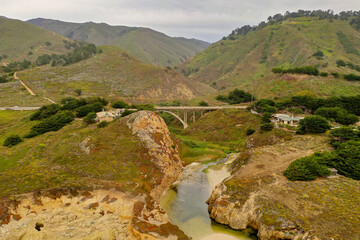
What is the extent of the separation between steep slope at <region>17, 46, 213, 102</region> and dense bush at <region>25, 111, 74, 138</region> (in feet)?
160

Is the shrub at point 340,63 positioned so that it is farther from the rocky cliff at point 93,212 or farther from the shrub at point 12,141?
the shrub at point 12,141

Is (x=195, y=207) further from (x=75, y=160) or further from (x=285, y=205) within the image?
(x=75, y=160)

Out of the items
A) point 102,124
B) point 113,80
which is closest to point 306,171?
point 102,124

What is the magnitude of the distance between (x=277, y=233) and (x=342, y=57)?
180874 millimetres

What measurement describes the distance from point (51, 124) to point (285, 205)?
186 feet

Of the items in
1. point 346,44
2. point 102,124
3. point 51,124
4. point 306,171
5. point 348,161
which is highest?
point 346,44

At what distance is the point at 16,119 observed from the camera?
74875mm

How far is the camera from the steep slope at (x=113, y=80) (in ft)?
420

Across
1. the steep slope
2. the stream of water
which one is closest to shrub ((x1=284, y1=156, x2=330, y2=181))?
the stream of water

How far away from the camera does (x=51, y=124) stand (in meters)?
62.5

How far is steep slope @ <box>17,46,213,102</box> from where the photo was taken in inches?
5039

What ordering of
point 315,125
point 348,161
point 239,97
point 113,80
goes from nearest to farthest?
point 348,161
point 315,125
point 239,97
point 113,80

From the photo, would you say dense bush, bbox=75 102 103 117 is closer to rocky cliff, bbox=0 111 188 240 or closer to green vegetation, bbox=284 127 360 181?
rocky cliff, bbox=0 111 188 240

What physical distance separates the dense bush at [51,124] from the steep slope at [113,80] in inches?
1926
